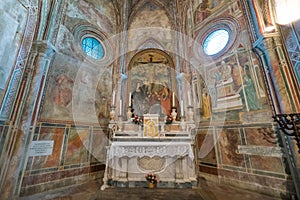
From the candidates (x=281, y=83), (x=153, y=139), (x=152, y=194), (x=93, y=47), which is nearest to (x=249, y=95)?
(x=281, y=83)

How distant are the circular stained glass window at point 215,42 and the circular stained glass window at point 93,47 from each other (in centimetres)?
501

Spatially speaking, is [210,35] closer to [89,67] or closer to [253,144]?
[253,144]

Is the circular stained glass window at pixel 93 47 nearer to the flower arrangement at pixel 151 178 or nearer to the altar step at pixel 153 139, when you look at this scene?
A: the altar step at pixel 153 139

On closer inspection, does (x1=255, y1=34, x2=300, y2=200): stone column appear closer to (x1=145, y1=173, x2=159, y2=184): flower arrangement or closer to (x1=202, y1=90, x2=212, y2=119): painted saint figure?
(x1=202, y1=90, x2=212, y2=119): painted saint figure

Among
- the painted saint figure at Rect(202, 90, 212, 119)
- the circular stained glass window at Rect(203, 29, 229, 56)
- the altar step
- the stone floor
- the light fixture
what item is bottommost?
the stone floor

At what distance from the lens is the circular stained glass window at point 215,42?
579 centimetres

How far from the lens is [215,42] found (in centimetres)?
613

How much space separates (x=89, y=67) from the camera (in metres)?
5.89

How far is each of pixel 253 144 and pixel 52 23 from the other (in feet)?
24.8

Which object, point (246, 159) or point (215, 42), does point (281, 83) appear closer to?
point (246, 159)

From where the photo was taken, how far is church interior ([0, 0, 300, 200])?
3.59 meters

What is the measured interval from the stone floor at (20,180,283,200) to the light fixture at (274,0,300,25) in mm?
4611

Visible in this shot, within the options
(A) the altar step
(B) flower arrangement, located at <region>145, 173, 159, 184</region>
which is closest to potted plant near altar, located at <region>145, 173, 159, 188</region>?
(B) flower arrangement, located at <region>145, 173, 159, 184</region>

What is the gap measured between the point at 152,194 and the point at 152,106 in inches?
134
